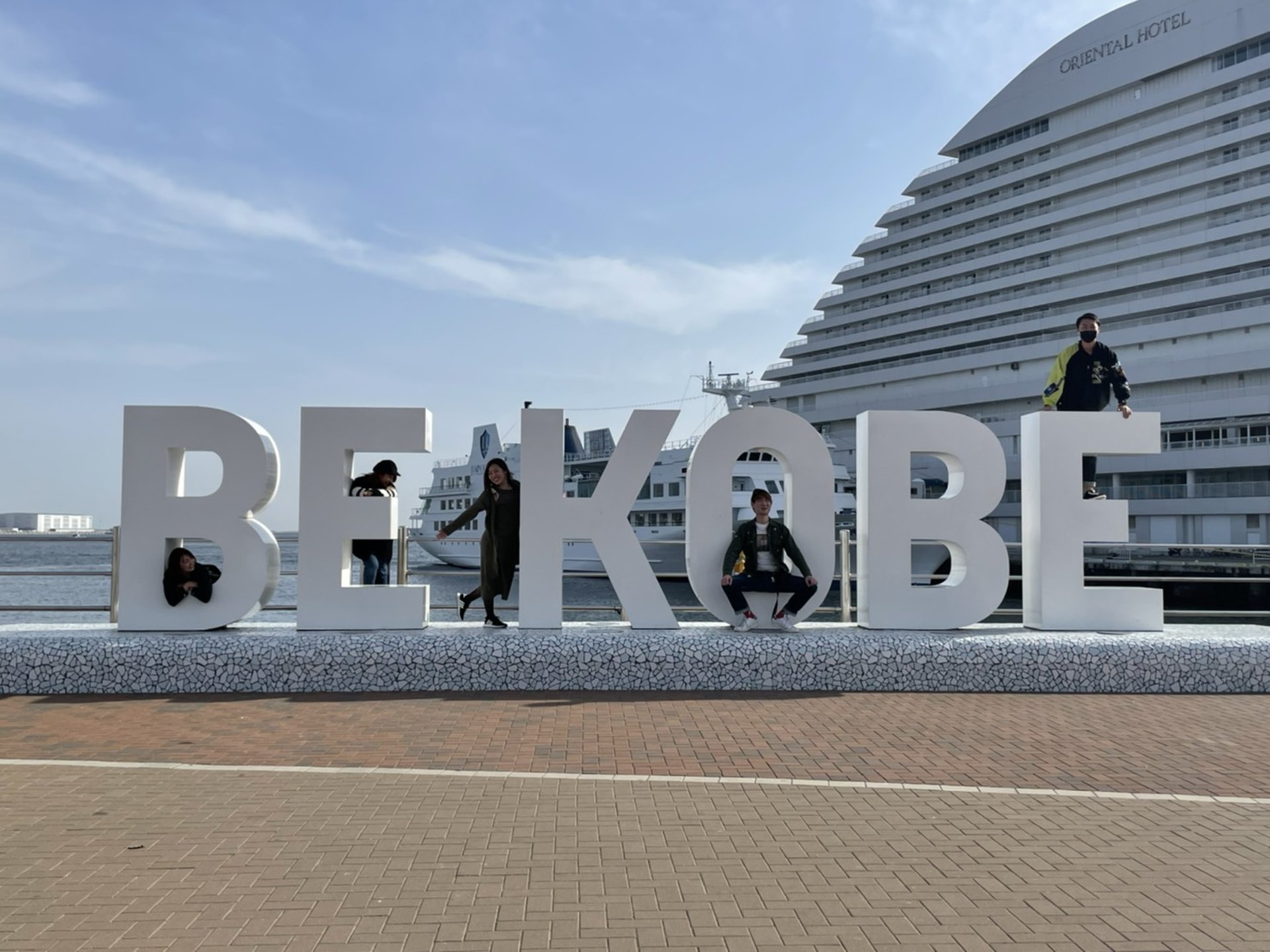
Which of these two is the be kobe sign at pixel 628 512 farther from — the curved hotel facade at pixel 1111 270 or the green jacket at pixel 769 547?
the curved hotel facade at pixel 1111 270

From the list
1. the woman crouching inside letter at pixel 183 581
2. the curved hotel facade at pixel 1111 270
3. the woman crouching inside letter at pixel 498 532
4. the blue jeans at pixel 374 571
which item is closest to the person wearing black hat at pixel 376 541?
the blue jeans at pixel 374 571

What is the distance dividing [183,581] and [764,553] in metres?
5.62

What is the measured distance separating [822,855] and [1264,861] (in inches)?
78.4

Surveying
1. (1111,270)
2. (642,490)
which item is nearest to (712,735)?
(642,490)

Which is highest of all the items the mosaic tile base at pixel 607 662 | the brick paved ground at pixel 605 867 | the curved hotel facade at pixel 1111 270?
the curved hotel facade at pixel 1111 270

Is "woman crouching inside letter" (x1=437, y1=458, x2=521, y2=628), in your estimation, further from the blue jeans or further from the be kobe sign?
the blue jeans

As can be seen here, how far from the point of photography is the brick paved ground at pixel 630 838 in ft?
12.2

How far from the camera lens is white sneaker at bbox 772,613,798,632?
32.6 ft

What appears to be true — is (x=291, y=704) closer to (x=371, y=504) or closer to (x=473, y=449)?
(x=371, y=504)

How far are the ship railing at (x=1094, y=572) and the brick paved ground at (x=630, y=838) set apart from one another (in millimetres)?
1986

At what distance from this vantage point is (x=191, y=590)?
957cm

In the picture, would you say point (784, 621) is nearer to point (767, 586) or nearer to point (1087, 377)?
point (767, 586)

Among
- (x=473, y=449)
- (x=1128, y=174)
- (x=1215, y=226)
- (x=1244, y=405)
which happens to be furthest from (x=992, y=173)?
(x=473, y=449)

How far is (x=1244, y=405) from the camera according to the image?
54.9 meters
